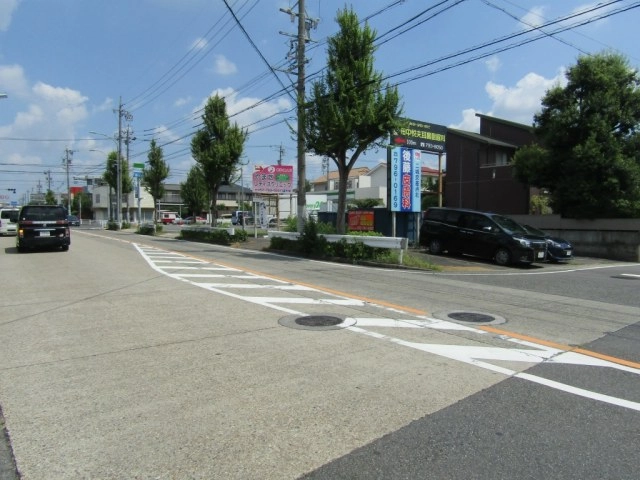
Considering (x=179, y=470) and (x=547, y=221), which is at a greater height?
(x=547, y=221)

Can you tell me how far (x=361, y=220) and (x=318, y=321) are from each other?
593 inches

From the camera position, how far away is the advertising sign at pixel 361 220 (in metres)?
21.5

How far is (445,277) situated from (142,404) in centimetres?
995

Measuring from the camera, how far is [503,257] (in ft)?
51.2

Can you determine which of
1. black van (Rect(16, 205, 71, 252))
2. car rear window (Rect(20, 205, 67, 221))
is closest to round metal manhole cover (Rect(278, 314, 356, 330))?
black van (Rect(16, 205, 71, 252))

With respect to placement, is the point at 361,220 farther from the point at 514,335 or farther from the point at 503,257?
the point at 514,335

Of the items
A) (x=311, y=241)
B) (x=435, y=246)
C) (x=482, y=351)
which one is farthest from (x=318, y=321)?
(x=435, y=246)

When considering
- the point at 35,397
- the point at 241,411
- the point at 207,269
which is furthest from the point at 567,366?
the point at 207,269

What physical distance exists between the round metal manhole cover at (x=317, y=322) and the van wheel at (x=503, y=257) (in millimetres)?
10013

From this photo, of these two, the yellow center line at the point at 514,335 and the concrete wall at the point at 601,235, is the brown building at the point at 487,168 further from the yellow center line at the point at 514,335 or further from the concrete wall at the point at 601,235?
the yellow center line at the point at 514,335

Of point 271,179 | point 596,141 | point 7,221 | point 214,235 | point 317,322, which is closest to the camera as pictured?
point 317,322

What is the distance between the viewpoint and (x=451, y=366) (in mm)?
5043

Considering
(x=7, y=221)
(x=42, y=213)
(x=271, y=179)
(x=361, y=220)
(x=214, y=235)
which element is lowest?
(x=214, y=235)

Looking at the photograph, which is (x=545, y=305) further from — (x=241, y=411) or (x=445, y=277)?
(x=241, y=411)
